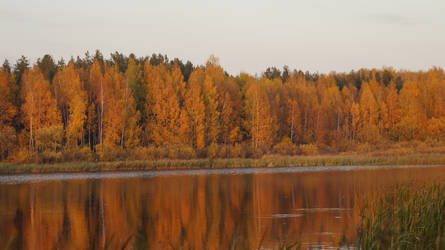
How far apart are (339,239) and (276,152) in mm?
53362

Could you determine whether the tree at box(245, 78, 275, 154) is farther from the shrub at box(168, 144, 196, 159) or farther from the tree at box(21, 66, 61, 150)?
the tree at box(21, 66, 61, 150)

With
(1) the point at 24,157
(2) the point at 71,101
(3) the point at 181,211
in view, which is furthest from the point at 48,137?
(3) the point at 181,211

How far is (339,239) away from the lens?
16.4 metres

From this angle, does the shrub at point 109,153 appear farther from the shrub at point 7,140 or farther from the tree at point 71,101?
the shrub at point 7,140

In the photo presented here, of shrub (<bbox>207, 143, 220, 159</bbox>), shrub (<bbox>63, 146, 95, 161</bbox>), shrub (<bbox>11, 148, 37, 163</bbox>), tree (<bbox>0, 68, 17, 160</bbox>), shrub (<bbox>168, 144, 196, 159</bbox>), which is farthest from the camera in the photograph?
shrub (<bbox>207, 143, 220, 159</bbox>)

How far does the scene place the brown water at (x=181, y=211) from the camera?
1709 cm

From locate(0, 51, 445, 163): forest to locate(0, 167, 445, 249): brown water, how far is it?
18686 millimetres

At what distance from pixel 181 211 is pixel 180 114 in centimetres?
4406

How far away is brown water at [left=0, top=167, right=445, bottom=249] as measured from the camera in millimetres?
17089

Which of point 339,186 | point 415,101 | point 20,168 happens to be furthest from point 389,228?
point 415,101

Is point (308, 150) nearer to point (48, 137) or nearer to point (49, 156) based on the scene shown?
point (48, 137)

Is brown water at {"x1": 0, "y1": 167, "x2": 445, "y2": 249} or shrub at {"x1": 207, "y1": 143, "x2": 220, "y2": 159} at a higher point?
shrub at {"x1": 207, "y1": 143, "x2": 220, "y2": 159}

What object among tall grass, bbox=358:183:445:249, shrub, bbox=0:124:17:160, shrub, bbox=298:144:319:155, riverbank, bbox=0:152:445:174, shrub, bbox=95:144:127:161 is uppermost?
shrub, bbox=0:124:17:160

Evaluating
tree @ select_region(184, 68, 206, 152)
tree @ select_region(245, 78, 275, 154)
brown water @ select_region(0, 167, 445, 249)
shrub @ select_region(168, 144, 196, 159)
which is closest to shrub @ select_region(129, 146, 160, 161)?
shrub @ select_region(168, 144, 196, 159)
